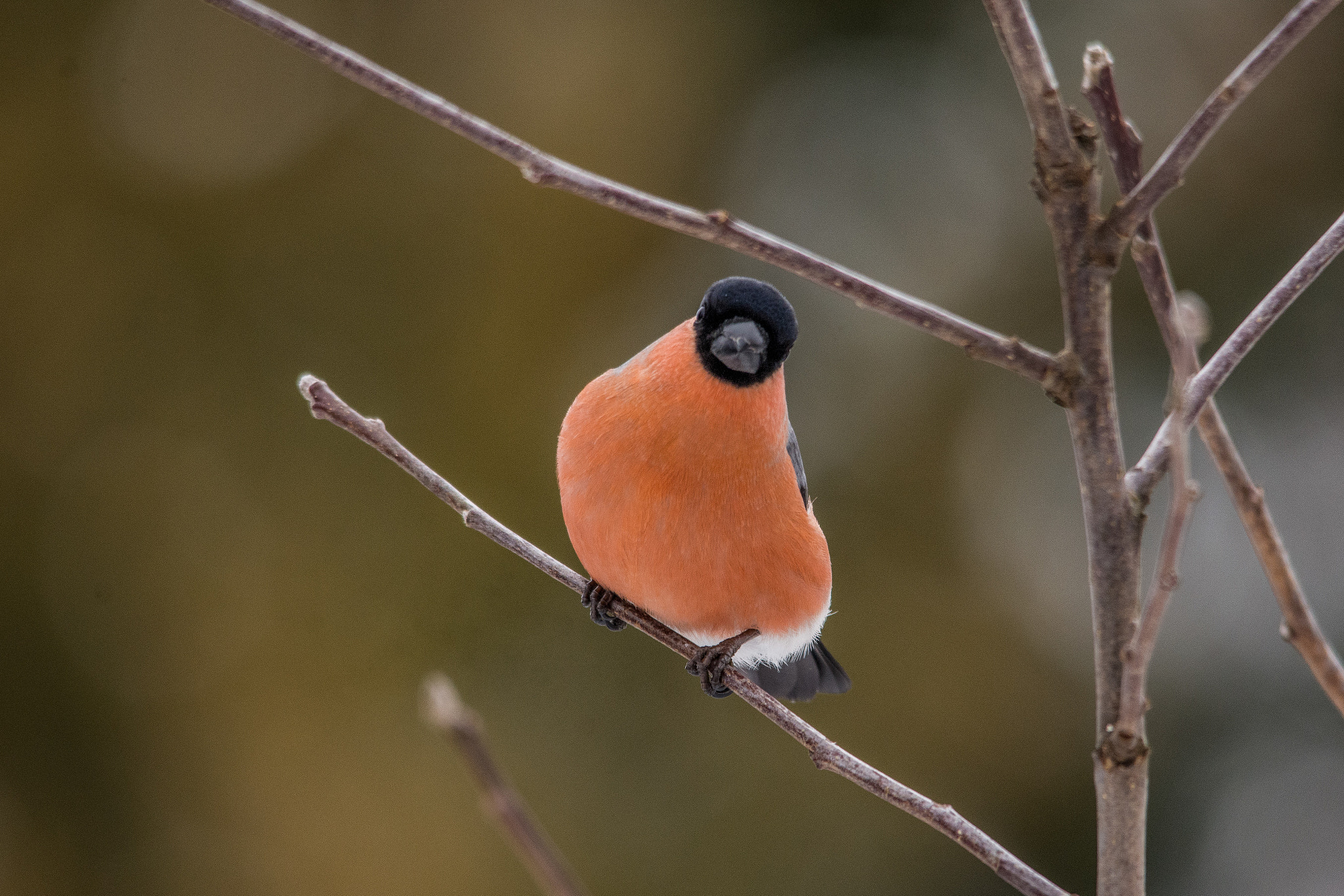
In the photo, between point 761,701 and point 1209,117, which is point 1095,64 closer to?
point 1209,117

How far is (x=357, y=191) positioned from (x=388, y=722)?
7.44 feet

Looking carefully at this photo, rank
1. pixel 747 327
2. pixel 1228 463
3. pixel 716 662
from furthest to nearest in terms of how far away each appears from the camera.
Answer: pixel 716 662 → pixel 747 327 → pixel 1228 463

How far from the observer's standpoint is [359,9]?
4.96 m

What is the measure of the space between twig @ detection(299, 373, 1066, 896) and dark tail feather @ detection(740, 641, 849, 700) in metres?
0.71

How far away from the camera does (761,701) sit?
1678 millimetres

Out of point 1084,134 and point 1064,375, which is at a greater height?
point 1084,134

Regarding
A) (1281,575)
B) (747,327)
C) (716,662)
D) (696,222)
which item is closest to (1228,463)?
(1281,575)

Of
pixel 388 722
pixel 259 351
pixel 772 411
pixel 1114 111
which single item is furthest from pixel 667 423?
pixel 259 351

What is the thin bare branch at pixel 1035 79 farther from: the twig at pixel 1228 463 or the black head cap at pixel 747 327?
the black head cap at pixel 747 327

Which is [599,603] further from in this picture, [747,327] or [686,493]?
[747,327]

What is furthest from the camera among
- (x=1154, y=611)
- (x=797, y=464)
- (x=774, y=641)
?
(x=797, y=464)

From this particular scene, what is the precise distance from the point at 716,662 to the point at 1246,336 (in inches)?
47.3

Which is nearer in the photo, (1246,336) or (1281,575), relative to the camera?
(1281,575)

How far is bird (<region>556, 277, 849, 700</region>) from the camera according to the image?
81.3 inches
